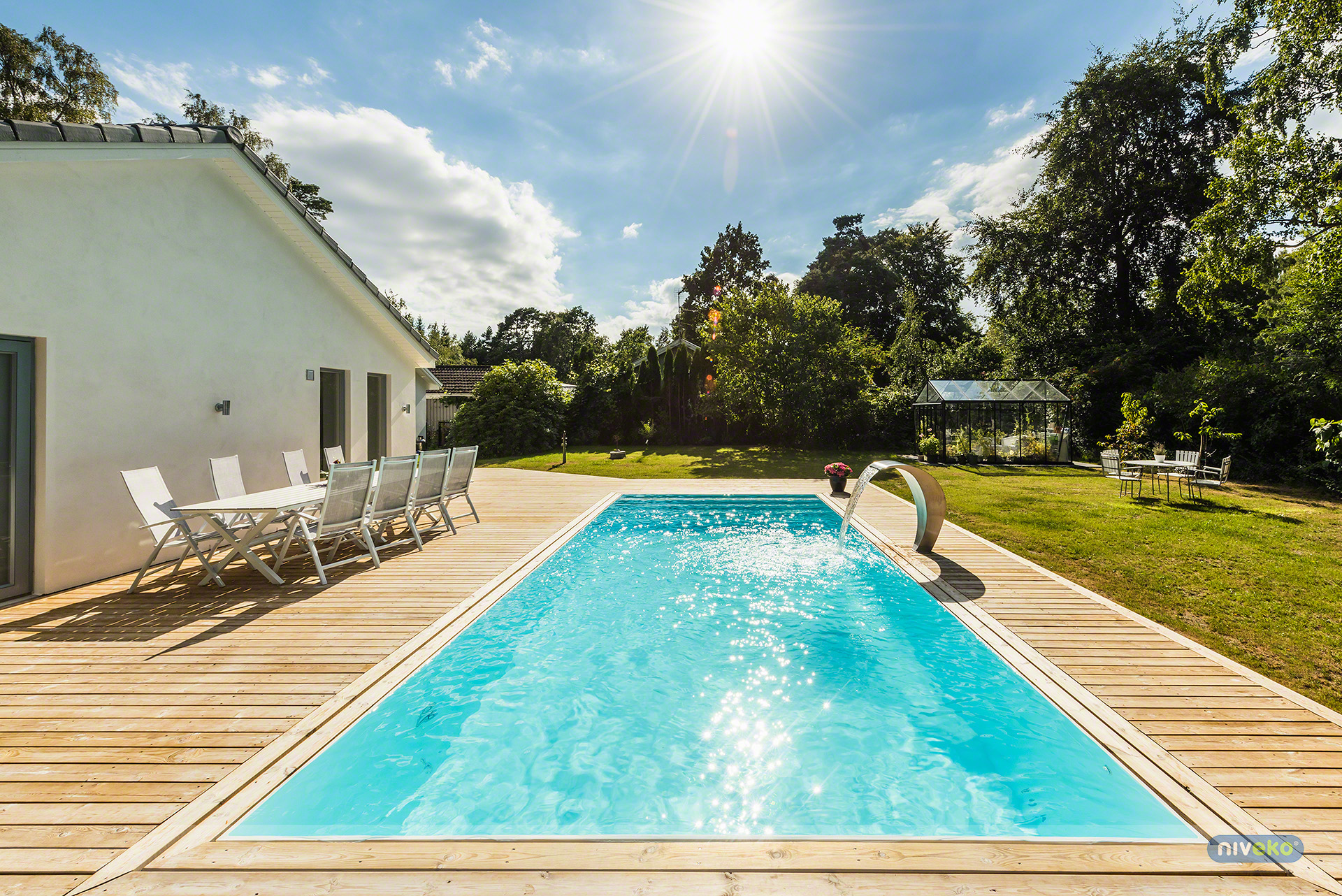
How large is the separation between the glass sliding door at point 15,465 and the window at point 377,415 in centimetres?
610

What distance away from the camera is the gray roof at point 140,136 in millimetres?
4750

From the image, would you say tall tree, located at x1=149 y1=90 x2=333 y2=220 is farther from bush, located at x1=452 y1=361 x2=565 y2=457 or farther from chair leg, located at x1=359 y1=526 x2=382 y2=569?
chair leg, located at x1=359 y1=526 x2=382 y2=569

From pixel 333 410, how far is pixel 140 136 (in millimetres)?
5365

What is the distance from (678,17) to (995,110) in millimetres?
10112

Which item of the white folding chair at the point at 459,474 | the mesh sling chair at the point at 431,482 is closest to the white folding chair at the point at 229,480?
the mesh sling chair at the point at 431,482

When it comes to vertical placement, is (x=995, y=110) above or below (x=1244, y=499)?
above

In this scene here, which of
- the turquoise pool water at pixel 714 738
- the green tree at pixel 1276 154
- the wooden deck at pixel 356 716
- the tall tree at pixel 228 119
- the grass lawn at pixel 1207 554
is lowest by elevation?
the turquoise pool water at pixel 714 738

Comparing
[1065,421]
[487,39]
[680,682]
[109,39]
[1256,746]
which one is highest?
[487,39]

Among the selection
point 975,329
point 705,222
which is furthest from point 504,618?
point 975,329

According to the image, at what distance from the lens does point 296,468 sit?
8039mm

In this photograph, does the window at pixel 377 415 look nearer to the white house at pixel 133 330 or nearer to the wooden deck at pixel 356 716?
the white house at pixel 133 330

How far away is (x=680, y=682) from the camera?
442 cm

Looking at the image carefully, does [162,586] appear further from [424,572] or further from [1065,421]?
[1065,421]

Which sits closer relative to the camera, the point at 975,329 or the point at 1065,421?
the point at 1065,421
